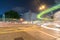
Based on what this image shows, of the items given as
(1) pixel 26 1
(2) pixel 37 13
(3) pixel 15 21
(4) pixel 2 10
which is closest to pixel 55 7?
(2) pixel 37 13

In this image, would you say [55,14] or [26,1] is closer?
[26,1]

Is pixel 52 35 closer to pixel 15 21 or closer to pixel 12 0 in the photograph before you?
pixel 15 21

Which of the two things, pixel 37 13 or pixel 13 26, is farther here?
pixel 37 13

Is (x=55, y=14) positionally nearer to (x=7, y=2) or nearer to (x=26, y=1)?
(x=26, y=1)

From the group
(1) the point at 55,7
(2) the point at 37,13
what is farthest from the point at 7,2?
(1) the point at 55,7

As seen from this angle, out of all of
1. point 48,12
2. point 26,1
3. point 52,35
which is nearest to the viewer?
point 52,35

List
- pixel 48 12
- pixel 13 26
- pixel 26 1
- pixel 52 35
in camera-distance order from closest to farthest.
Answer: pixel 52 35 < pixel 13 26 < pixel 26 1 < pixel 48 12

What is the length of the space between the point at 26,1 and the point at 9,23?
0.38 meters

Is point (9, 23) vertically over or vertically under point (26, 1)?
under

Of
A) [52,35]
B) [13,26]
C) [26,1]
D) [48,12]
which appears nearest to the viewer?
[52,35]

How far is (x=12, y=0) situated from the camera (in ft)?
4.77

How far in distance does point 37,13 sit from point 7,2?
18.1 inches

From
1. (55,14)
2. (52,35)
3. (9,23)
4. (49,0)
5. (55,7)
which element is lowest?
(52,35)

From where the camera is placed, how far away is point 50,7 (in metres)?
1.66
